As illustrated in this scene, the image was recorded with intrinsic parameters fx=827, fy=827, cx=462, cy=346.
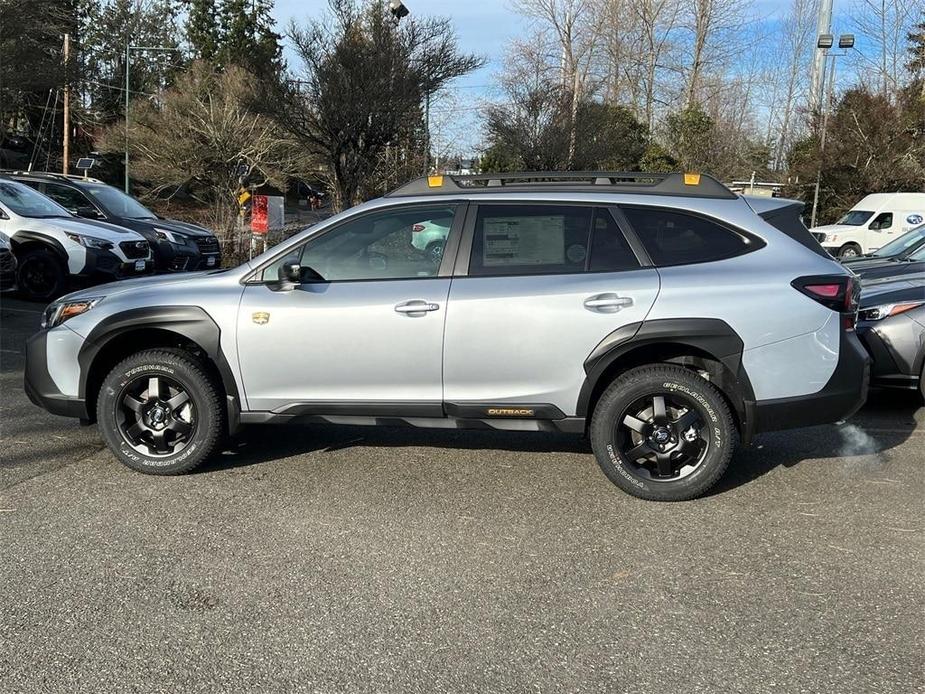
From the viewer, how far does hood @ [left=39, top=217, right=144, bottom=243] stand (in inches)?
452

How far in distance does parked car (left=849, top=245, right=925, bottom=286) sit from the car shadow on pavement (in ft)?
5.79

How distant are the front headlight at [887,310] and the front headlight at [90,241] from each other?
9648 millimetres

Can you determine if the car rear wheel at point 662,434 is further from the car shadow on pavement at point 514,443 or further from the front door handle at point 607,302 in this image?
the car shadow on pavement at point 514,443

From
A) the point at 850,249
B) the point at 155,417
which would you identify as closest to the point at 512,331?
the point at 155,417

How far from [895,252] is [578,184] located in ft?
21.0

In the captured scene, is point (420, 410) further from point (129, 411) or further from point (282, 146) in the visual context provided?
point (282, 146)

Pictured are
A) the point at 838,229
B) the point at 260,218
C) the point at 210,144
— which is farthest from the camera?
the point at 210,144

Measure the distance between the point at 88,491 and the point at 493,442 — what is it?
2560 millimetres

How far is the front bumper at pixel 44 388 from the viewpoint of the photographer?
16.5 feet

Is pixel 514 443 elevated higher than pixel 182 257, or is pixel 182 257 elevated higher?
pixel 182 257

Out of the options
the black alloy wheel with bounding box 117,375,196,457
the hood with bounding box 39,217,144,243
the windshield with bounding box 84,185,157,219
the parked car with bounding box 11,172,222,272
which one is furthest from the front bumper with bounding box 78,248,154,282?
the black alloy wheel with bounding box 117,375,196,457

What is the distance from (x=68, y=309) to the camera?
5.10 metres

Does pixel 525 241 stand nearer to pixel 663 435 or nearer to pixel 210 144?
pixel 663 435

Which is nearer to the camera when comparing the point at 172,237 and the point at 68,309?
the point at 68,309
